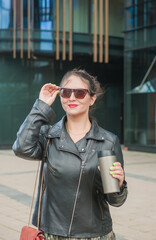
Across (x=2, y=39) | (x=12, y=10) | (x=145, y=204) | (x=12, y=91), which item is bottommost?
(x=145, y=204)

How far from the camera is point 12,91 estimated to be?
65.2 ft

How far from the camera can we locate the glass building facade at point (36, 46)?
62.2ft

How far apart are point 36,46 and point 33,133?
17.1 meters

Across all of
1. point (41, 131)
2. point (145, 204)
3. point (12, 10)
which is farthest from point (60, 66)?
point (41, 131)

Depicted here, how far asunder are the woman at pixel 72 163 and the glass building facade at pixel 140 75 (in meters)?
14.6

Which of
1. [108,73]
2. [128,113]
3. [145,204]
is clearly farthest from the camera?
[108,73]

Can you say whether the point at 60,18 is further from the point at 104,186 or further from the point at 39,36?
the point at 104,186

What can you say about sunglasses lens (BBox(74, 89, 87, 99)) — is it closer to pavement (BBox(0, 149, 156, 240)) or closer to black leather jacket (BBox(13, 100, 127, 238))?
black leather jacket (BBox(13, 100, 127, 238))

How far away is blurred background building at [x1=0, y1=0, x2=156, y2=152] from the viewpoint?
1733cm

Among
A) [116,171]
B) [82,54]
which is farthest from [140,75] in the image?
[116,171]

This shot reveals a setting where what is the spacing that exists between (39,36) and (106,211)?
56.7ft

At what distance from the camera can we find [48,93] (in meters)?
2.57

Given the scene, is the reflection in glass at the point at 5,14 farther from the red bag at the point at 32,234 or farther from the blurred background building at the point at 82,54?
the red bag at the point at 32,234

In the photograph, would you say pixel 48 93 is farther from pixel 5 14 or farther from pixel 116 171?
pixel 5 14
